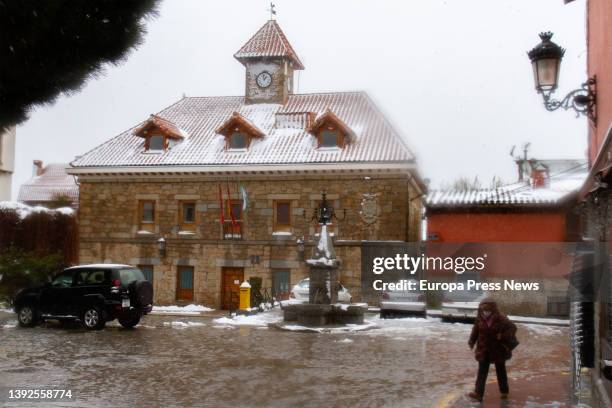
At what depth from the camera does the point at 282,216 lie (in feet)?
88.6

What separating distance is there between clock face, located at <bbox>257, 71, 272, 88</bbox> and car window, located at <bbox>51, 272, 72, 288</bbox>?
50.2 ft

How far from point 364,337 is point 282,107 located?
15933mm

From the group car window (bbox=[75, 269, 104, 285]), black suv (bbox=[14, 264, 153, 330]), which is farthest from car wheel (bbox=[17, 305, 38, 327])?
car window (bbox=[75, 269, 104, 285])

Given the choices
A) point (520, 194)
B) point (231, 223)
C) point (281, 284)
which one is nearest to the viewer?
point (520, 194)

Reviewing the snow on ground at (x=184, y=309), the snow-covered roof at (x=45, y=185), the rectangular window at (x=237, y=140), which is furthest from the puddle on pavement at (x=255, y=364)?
the rectangular window at (x=237, y=140)

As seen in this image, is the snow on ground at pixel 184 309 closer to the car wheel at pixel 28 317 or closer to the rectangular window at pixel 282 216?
the rectangular window at pixel 282 216

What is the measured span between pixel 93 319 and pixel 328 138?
43.2ft

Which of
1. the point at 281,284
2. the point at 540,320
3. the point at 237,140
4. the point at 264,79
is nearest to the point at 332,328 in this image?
the point at 540,320

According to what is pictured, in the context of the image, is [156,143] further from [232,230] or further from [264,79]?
[264,79]

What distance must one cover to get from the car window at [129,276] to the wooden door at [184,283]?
9.54m

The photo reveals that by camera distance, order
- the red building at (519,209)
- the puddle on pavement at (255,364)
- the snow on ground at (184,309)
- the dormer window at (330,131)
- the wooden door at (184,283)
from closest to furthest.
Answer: the puddle on pavement at (255,364), the red building at (519,209), the snow on ground at (184,309), the dormer window at (330,131), the wooden door at (184,283)

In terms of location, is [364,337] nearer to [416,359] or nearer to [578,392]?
[416,359]

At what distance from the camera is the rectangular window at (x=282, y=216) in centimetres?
2684

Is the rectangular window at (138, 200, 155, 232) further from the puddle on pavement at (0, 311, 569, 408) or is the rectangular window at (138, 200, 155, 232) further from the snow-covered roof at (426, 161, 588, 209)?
the snow-covered roof at (426, 161, 588, 209)
